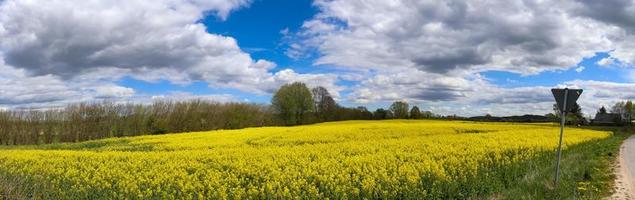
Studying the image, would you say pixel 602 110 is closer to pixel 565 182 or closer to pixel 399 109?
pixel 399 109

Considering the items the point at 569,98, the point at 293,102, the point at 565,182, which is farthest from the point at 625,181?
the point at 293,102

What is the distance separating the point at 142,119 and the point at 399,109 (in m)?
59.2

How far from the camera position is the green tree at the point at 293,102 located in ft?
305

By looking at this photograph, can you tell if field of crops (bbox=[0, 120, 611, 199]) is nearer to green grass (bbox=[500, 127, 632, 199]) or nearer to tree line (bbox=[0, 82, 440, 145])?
green grass (bbox=[500, 127, 632, 199])

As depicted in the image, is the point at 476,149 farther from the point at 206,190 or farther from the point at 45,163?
the point at 45,163

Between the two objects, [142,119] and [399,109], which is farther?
[399,109]

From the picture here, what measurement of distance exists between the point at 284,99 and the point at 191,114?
1045 inches

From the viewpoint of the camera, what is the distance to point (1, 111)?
57.3m

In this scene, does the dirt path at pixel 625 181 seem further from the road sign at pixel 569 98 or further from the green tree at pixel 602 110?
the green tree at pixel 602 110

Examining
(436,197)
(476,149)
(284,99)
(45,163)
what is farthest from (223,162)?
(284,99)

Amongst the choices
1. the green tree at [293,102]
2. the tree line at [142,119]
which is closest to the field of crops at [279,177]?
the tree line at [142,119]

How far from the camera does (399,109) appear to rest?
109 m

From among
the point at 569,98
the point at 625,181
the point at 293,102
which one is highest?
the point at 293,102

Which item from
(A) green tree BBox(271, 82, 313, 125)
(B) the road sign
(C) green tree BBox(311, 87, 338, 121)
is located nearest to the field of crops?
(B) the road sign
